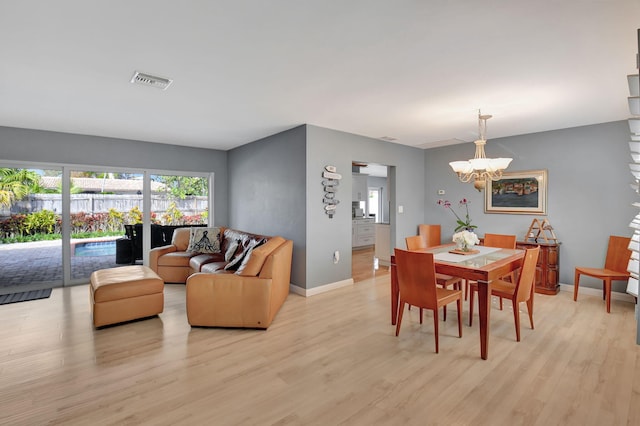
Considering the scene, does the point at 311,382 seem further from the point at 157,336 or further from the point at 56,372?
the point at 56,372

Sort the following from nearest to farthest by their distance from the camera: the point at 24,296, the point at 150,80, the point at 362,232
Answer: the point at 150,80
the point at 24,296
the point at 362,232

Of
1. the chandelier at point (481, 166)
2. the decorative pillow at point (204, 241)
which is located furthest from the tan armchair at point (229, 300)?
the chandelier at point (481, 166)

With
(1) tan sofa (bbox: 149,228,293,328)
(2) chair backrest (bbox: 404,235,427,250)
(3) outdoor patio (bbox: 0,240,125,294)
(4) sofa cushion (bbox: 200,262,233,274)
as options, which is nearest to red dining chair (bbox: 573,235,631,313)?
(2) chair backrest (bbox: 404,235,427,250)

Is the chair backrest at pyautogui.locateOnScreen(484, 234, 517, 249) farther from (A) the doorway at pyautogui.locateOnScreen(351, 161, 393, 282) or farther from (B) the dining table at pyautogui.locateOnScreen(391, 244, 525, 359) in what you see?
(A) the doorway at pyautogui.locateOnScreen(351, 161, 393, 282)

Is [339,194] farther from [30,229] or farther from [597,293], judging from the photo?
[30,229]

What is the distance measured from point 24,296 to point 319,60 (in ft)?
17.3

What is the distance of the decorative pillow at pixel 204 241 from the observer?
5527 millimetres

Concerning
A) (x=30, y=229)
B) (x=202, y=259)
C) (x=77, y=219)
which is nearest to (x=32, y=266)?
(x=30, y=229)

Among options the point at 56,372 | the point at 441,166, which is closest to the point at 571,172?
the point at 441,166

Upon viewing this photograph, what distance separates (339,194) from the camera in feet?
16.3

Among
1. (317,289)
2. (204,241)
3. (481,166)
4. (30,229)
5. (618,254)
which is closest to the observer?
(481,166)

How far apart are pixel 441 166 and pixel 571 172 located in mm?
2100

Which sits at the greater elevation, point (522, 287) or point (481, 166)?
point (481, 166)

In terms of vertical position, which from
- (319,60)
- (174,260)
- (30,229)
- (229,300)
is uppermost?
(319,60)
